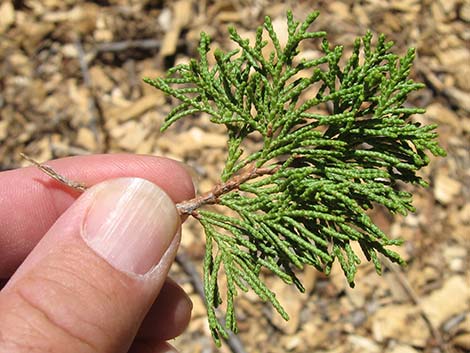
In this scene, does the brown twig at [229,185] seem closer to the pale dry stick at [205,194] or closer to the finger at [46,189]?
the pale dry stick at [205,194]

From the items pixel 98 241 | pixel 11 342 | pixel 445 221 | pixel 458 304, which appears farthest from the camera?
pixel 445 221

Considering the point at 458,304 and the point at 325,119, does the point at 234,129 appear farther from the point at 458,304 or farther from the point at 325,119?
the point at 458,304

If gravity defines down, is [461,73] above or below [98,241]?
above

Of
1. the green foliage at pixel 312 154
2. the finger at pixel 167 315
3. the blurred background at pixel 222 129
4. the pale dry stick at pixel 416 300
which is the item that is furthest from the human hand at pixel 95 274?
the pale dry stick at pixel 416 300

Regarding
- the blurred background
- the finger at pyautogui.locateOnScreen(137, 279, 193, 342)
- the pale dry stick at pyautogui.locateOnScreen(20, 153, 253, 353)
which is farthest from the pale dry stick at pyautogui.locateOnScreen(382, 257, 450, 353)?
the pale dry stick at pyautogui.locateOnScreen(20, 153, 253, 353)

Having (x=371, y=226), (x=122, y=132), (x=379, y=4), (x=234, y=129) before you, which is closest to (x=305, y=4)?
(x=379, y=4)

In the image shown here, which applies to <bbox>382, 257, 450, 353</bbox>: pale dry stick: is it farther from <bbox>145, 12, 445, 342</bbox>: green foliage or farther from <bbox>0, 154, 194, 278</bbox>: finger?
<bbox>145, 12, 445, 342</bbox>: green foliage

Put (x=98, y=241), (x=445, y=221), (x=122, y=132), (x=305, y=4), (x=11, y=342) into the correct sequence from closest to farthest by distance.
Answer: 1. (x=11, y=342)
2. (x=98, y=241)
3. (x=445, y=221)
4. (x=122, y=132)
5. (x=305, y=4)
